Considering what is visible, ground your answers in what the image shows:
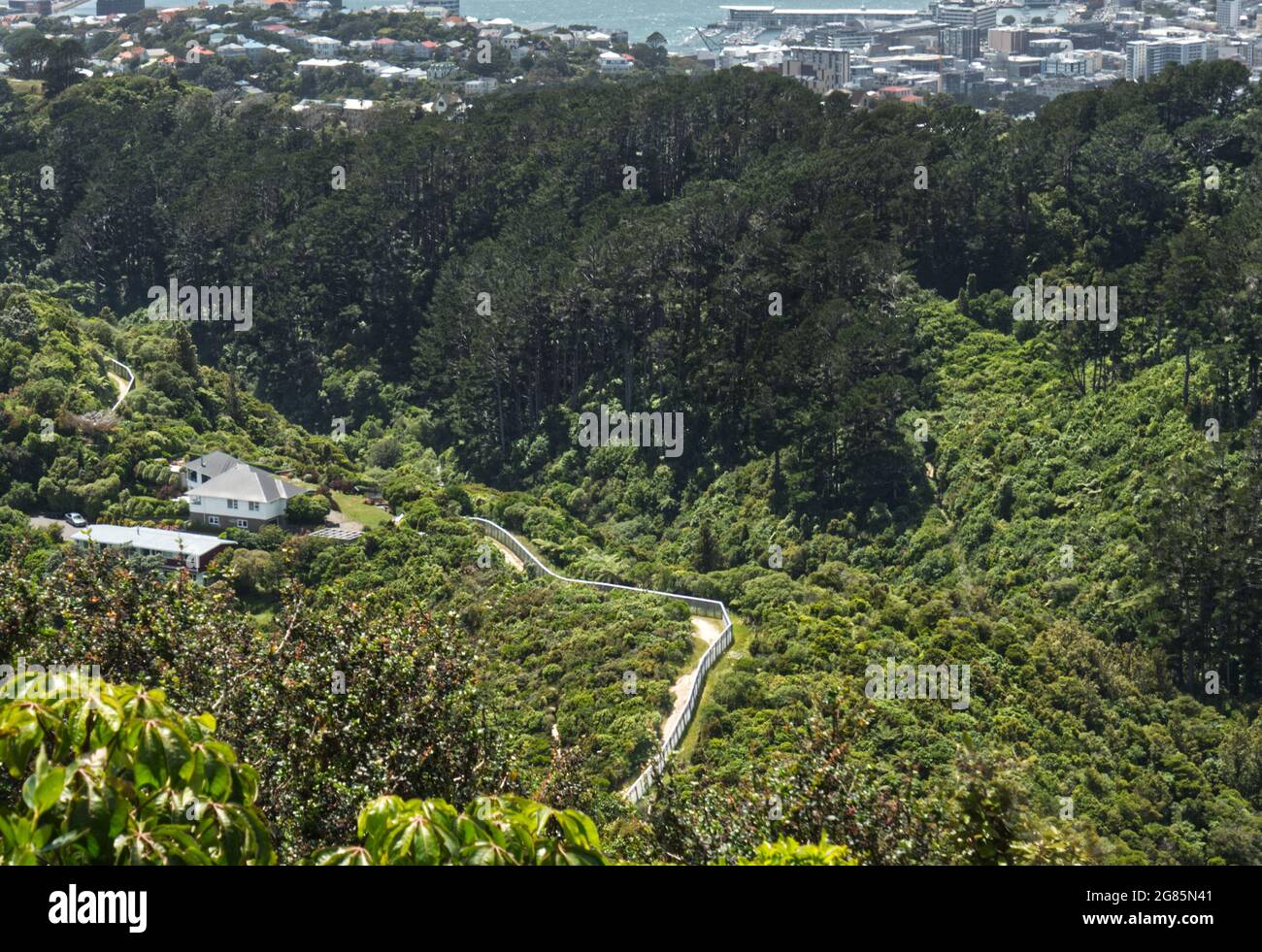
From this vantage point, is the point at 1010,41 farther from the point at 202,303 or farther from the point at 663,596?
the point at 663,596

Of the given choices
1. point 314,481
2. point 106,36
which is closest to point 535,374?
point 314,481

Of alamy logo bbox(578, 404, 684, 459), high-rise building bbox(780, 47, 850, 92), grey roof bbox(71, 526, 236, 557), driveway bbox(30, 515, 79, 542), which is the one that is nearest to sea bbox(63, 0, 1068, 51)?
high-rise building bbox(780, 47, 850, 92)

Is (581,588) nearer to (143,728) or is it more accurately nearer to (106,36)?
(143,728)

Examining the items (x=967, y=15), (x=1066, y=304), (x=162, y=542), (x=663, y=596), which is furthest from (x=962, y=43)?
(x=162, y=542)

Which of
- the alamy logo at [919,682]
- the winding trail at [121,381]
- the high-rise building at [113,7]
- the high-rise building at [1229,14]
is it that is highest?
the high-rise building at [113,7]

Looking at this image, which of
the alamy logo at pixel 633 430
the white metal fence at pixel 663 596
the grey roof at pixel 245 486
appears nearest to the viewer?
the white metal fence at pixel 663 596

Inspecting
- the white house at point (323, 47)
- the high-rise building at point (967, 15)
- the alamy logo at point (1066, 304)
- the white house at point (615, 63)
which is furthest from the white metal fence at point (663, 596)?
the high-rise building at point (967, 15)

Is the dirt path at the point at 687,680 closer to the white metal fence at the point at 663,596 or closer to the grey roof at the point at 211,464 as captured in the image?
the white metal fence at the point at 663,596
